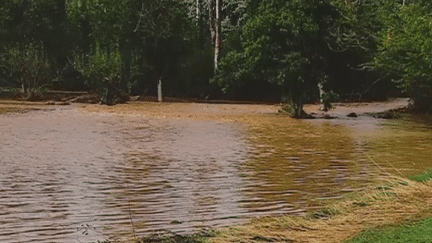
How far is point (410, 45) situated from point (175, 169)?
1602 centimetres

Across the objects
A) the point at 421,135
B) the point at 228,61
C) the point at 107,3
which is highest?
the point at 107,3

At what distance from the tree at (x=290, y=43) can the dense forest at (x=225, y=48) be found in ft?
0.14

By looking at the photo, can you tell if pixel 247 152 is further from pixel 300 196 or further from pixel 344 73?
pixel 344 73

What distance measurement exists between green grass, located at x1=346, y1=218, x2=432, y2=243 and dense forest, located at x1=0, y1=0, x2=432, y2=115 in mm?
19580

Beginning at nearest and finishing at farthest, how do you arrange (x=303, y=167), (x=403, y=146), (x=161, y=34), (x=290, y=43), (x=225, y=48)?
(x=303, y=167) < (x=403, y=146) < (x=290, y=43) < (x=161, y=34) < (x=225, y=48)

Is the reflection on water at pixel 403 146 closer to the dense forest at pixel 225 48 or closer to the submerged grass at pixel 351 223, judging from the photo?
the dense forest at pixel 225 48

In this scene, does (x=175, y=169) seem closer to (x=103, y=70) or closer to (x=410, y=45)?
(x=410, y=45)

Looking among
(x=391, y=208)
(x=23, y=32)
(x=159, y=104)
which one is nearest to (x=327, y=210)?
(x=391, y=208)

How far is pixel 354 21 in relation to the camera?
32594mm

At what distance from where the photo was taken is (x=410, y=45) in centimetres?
2820

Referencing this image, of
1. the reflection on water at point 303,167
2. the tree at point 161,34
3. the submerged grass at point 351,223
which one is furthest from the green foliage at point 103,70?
the submerged grass at point 351,223

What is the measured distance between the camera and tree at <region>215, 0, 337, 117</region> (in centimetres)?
3041

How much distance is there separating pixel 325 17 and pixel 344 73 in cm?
365

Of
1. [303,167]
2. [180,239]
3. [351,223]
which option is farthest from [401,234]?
[303,167]
